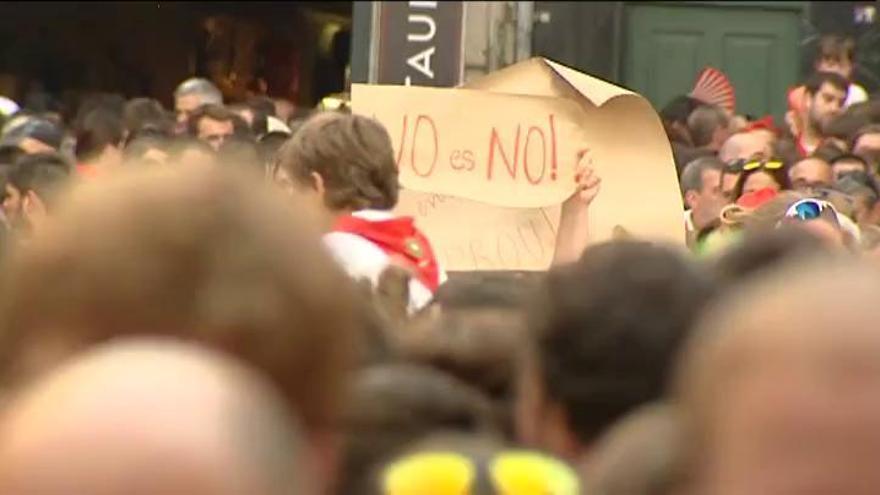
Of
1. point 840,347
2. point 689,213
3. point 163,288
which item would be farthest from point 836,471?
point 689,213

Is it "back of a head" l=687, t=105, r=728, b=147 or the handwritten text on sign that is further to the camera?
"back of a head" l=687, t=105, r=728, b=147

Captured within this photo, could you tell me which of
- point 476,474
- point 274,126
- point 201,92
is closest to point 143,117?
point 274,126

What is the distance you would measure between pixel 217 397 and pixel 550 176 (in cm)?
454

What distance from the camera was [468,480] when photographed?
87.0 inches

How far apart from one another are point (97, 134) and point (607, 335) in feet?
19.1

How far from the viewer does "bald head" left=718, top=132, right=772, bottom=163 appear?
8539mm

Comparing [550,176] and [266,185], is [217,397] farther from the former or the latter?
[550,176]

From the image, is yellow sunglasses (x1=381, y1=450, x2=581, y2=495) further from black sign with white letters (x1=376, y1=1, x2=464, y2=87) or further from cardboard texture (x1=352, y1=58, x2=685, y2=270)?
black sign with white letters (x1=376, y1=1, x2=464, y2=87)

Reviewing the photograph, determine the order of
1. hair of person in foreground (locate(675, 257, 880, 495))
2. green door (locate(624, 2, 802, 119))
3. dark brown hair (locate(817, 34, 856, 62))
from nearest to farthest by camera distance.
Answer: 1. hair of person in foreground (locate(675, 257, 880, 495))
2. dark brown hair (locate(817, 34, 856, 62))
3. green door (locate(624, 2, 802, 119))

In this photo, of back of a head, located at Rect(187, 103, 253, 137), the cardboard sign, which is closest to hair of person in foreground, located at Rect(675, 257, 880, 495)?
the cardboard sign

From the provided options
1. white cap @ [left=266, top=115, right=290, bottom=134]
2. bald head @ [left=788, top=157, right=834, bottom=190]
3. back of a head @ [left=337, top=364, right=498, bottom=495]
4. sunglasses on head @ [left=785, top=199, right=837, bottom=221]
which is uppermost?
back of a head @ [left=337, top=364, right=498, bottom=495]

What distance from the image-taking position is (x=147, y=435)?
1418 millimetres

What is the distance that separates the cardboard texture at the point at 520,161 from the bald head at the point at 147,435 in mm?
4121

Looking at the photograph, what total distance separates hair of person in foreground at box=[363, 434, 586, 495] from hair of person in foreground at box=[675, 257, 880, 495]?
2.02 ft
